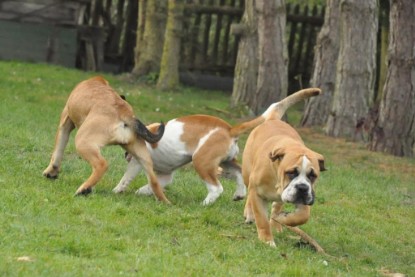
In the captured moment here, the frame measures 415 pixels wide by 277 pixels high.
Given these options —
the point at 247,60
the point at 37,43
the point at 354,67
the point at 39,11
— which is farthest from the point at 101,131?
the point at 37,43

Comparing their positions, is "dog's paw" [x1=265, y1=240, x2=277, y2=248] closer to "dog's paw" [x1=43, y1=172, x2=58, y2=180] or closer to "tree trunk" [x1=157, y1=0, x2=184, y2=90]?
"dog's paw" [x1=43, y1=172, x2=58, y2=180]

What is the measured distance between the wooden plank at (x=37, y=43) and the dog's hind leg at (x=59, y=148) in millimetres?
14405

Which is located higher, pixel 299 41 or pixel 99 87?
pixel 99 87

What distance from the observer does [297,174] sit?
329 inches

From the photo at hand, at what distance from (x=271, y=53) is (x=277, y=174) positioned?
35.8ft

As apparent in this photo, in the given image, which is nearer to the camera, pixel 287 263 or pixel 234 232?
pixel 287 263

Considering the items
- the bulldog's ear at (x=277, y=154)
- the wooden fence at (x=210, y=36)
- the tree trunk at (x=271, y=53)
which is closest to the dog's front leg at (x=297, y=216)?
the bulldog's ear at (x=277, y=154)

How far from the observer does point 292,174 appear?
836 cm

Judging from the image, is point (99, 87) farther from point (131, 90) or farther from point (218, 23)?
point (218, 23)

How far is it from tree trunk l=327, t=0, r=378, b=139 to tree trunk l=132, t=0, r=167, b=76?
7201mm

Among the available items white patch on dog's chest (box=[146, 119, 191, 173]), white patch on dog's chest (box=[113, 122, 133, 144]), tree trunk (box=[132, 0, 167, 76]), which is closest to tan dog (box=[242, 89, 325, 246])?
white patch on dog's chest (box=[146, 119, 191, 173])

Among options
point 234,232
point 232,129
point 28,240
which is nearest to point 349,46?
point 232,129

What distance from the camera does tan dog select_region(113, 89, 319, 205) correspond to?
10.5 m

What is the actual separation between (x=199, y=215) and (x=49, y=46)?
53.0 ft
